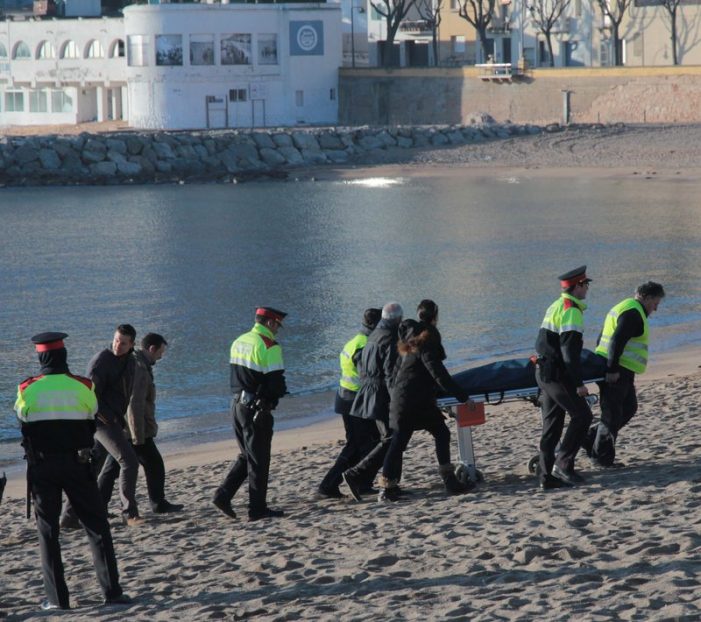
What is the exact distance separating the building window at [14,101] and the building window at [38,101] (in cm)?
78

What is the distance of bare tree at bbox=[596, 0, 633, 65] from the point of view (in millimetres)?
74625

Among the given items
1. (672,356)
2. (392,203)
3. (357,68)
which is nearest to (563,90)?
(357,68)

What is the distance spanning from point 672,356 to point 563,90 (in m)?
55.0

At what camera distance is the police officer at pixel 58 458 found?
784cm

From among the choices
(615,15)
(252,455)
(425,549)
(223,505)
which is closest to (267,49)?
(615,15)

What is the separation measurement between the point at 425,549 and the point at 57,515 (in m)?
2.26

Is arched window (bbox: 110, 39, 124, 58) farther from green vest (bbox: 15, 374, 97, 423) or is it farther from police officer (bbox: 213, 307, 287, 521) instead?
green vest (bbox: 15, 374, 97, 423)

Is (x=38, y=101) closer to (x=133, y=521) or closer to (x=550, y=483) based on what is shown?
(x=133, y=521)

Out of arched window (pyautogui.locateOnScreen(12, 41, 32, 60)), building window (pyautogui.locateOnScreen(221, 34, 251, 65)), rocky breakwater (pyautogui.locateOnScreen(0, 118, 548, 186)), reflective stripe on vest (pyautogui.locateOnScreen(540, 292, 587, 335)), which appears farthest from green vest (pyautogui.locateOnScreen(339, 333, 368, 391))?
arched window (pyautogui.locateOnScreen(12, 41, 32, 60))

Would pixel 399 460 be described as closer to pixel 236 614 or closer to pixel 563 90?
pixel 236 614

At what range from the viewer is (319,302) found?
29234 mm

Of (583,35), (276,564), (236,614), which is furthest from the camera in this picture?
(583,35)

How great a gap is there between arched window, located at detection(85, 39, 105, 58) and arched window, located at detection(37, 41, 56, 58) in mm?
2438

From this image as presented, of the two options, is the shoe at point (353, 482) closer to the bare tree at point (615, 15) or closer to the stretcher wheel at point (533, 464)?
the stretcher wheel at point (533, 464)
